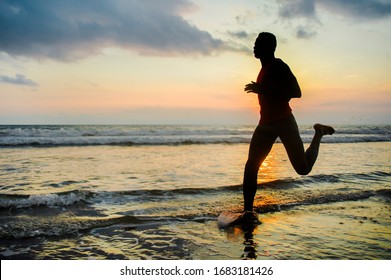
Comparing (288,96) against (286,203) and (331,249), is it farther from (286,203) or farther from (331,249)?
(286,203)

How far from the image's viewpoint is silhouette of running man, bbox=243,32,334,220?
A: 13.4ft

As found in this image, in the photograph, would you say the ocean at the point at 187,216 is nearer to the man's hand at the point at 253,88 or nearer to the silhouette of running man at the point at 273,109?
the silhouette of running man at the point at 273,109

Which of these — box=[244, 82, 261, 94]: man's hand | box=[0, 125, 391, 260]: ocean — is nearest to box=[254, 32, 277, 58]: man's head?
box=[244, 82, 261, 94]: man's hand

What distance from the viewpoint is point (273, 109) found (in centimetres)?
423

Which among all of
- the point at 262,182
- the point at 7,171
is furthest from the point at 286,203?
the point at 7,171

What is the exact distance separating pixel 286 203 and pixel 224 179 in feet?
7.63

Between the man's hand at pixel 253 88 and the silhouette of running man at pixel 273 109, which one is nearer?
the man's hand at pixel 253 88

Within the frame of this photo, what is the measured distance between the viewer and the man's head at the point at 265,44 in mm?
4262

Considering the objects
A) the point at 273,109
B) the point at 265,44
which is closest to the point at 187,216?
the point at 273,109

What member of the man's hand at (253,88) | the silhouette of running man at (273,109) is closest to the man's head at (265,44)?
the silhouette of running man at (273,109)

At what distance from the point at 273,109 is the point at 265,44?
0.79 metres

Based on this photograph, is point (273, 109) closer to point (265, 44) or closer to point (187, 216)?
point (265, 44)

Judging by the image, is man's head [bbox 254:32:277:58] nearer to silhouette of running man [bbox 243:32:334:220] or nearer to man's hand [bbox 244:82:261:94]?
silhouette of running man [bbox 243:32:334:220]
